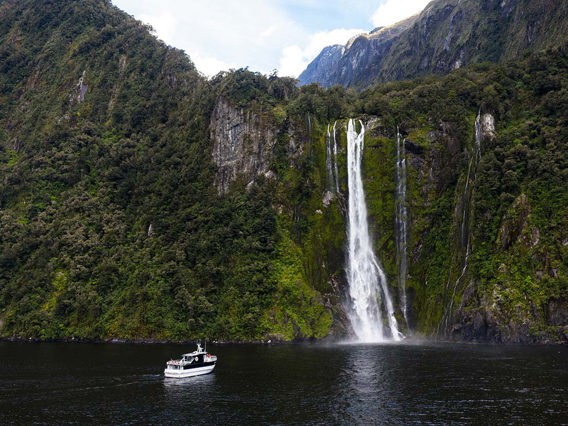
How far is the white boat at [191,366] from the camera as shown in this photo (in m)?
51.3

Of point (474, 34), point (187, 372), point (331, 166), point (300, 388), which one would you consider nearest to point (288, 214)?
point (331, 166)

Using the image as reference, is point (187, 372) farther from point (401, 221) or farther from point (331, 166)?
point (331, 166)

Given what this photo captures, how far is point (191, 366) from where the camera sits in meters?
52.7

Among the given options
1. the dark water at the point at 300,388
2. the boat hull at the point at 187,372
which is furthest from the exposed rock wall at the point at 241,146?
the boat hull at the point at 187,372

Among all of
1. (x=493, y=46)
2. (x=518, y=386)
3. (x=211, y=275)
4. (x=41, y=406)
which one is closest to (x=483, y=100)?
(x=211, y=275)

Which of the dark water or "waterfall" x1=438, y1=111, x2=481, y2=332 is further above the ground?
"waterfall" x1=438, y1=111, x2=481, y2=332

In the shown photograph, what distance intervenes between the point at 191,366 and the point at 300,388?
13115mm

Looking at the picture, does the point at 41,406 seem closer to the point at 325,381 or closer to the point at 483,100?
the point at 325,381

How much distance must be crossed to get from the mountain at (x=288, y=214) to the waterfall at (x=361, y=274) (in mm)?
1544

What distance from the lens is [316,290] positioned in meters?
80.1

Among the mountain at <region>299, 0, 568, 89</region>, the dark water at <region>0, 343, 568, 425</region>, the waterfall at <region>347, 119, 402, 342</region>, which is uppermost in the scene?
the mountain at <region>299, 0, 568, 89</region>

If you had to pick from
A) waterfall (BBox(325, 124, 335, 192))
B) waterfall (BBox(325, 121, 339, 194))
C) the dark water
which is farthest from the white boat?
waterfall (BBox(325, 124, 335, 192))

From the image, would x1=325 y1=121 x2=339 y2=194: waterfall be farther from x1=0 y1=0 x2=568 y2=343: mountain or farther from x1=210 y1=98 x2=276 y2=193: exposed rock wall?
x1=210 y1=98 x2=276 y2=193: exposed rock wall

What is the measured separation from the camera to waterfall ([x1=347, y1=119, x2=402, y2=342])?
257 feet
